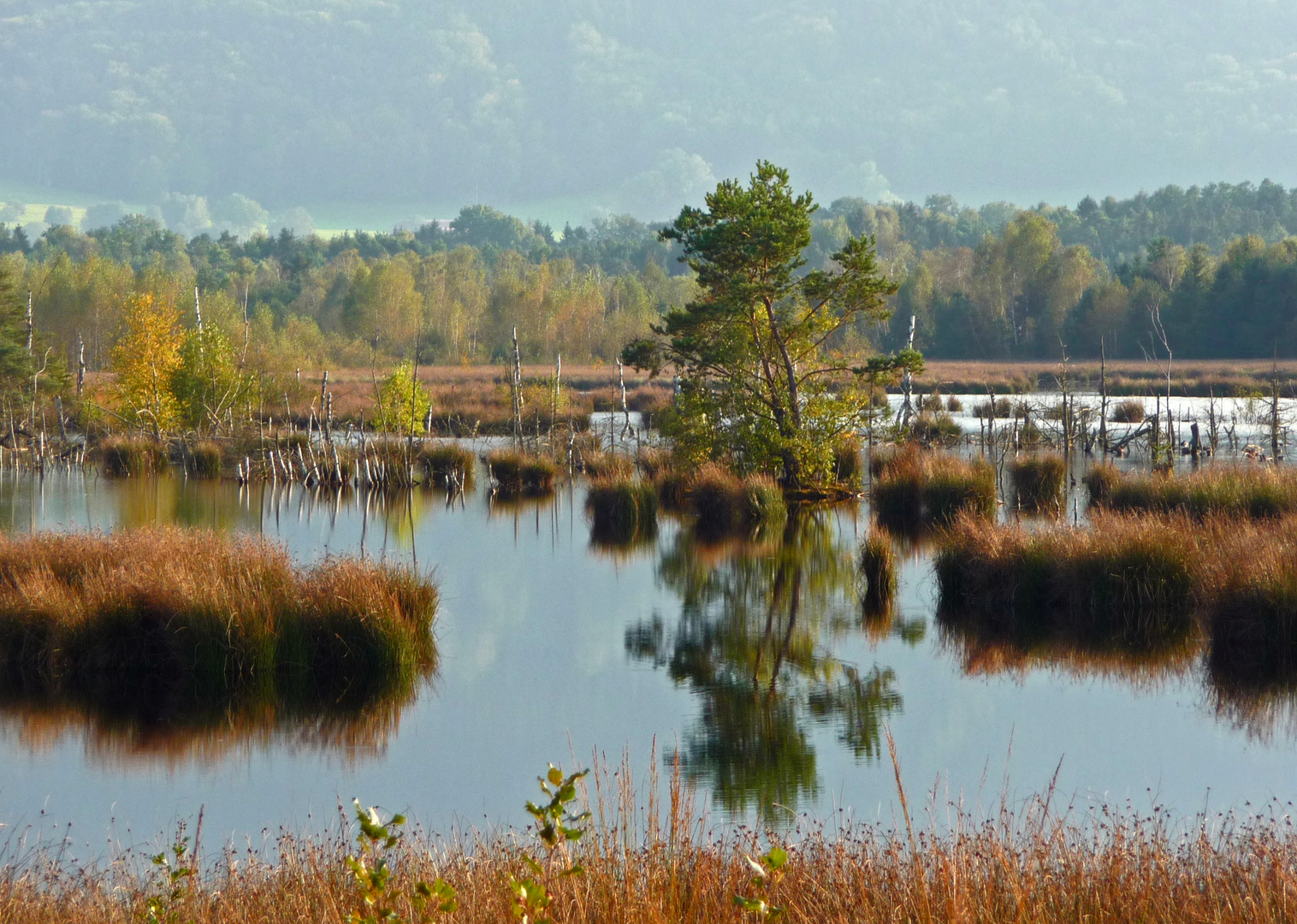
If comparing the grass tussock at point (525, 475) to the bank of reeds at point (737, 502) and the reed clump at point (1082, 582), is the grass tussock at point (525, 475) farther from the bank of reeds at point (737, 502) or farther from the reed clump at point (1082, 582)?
the reed clump at point (1082, 582)

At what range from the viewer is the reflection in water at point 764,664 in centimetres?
846

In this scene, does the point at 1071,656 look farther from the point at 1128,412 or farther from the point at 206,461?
the point at 1128,412

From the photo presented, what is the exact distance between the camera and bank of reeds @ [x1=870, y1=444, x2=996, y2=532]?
65.8 feet

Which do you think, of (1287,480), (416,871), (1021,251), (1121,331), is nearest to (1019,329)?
(1021,251)

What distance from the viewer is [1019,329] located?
7938cm

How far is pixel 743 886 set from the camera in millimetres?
5141

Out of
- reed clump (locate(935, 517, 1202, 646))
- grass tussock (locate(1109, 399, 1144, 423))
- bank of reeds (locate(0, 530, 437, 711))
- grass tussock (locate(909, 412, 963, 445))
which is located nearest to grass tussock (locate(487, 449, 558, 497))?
grass tussock (locate(909, 412, 963, 445))

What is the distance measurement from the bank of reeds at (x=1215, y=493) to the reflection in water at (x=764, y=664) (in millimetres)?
4185

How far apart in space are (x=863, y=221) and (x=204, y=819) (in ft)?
523

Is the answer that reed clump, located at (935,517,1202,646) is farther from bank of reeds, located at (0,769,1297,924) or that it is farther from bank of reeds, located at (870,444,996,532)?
bank of reeds, located at (0,769,1297,924)

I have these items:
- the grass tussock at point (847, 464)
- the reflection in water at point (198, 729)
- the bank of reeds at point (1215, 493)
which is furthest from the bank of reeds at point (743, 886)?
the grass tussock at point (847, 464)

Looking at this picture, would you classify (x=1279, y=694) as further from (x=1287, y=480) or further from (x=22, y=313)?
(x=22, y=313)

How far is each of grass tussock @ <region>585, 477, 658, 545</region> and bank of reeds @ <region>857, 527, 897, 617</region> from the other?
6.53 metres

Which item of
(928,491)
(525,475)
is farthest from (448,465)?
(928,491)
